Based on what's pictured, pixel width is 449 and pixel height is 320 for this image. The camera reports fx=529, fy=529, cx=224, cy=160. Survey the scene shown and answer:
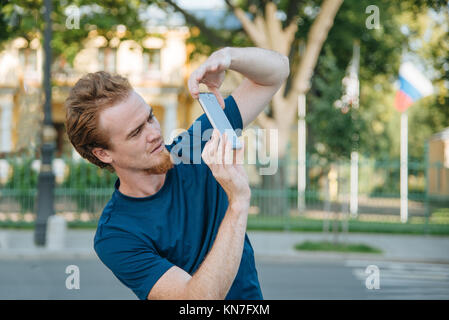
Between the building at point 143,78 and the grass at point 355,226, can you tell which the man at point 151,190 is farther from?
the building at point 143,78

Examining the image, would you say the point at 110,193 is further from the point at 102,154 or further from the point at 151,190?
the point at 151,190

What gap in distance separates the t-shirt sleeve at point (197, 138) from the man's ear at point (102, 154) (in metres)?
0.24

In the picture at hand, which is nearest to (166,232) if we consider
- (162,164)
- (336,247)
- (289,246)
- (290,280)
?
(162,164)

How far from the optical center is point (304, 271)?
923 centimetres

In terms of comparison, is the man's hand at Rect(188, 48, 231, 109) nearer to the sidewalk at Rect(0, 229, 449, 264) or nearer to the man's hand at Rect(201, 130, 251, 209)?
the man's hand at Rect(201, 130, 251, 209)

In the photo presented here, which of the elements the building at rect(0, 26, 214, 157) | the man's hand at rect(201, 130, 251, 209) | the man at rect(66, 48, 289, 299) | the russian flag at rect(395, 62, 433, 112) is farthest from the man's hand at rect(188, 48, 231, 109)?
the building at rect(0, 26, 214, 157)

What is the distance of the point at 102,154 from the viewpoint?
2.08m

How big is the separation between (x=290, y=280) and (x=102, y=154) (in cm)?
673

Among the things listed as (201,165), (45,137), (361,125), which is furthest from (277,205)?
(201,165)

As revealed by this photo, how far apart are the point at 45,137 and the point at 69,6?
20.9 feet

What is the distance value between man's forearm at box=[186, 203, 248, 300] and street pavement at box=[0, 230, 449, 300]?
182 inches

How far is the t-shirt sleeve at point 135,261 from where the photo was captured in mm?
1771

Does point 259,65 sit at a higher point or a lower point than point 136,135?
higher

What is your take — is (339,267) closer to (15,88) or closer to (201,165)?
(201,165)
